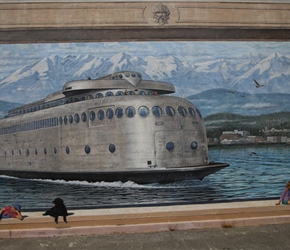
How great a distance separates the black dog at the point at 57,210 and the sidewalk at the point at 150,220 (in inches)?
4.2

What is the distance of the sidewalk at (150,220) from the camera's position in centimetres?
526

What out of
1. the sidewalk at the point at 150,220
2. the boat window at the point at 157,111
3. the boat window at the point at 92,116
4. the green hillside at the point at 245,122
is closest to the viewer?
the sidewalk at the point at 150,220

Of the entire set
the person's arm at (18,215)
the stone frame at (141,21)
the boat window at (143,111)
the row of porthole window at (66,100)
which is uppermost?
the stone frame at (141,21)

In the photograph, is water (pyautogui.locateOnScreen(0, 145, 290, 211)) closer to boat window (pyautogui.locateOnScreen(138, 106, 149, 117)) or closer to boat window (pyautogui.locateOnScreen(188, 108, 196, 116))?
boat window (pyautogui.locateOnScreen(188, 108, 196, 116))

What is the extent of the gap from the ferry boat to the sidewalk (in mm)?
645

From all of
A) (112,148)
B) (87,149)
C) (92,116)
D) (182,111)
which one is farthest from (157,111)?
(87,149)

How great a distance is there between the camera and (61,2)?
19.2ft

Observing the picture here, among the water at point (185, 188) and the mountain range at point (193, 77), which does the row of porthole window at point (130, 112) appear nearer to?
the mountain range at point (193, 77)

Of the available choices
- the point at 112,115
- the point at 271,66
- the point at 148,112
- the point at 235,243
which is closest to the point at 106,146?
the point at 112,115

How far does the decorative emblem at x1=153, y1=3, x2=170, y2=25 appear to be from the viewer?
19.6 feet

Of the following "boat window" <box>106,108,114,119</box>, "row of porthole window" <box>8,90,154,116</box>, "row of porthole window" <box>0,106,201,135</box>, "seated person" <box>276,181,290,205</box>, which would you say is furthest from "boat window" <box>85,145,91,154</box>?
"seated person" <box>276,181,290,205</box>

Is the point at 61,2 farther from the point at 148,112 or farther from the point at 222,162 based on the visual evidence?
the point at 222,162

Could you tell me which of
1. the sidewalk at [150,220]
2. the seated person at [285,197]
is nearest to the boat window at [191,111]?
the sidewalk at [150,220]

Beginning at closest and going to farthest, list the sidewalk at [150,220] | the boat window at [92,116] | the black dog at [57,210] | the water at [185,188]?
the sidewalk at [150,220], the black dog at [57,210], the water at [185,188], the boat window at [92,116]
